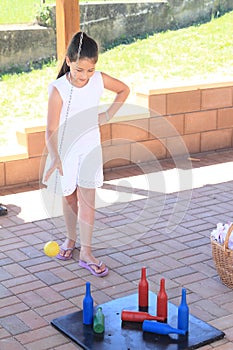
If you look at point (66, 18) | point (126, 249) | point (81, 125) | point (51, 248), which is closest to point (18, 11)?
point (66, 18)

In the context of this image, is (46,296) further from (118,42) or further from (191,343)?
(118,42)

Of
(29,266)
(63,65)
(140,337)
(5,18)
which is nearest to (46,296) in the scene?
(29,266)

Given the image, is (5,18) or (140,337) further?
(5,18)

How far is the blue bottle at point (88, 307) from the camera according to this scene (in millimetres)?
3221

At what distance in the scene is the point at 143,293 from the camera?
11.0ft

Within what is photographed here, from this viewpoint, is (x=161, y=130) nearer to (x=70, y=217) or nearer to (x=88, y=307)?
(x=70, y=217)

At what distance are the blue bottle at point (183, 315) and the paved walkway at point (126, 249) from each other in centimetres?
14

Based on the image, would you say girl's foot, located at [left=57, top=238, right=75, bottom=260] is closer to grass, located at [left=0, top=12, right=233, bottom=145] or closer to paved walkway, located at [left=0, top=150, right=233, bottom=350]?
paved walkway, located at [left=0, top=150, right=233, bottom=350]

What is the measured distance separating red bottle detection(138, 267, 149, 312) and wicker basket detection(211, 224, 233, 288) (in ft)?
1.64

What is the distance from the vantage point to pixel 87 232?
394cm

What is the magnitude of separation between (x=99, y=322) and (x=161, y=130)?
10.5 ft

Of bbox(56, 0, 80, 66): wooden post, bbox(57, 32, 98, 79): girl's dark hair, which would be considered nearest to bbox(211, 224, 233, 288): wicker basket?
bbox(57, 32, 98, 79): girl's dark hair

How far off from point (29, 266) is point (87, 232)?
39 cm

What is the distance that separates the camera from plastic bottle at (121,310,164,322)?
3.25 meters
